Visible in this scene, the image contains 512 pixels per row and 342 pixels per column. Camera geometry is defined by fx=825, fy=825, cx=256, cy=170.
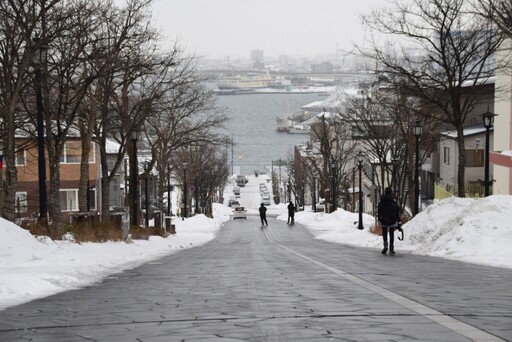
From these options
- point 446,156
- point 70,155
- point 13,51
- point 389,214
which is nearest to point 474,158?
point 446,156

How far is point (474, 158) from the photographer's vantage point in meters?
56.5

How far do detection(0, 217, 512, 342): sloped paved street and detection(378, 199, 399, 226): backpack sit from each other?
17.8 ft

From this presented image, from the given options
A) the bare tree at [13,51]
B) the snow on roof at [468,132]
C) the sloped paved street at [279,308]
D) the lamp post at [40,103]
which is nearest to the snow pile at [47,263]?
the sloped paved street at [279,308]

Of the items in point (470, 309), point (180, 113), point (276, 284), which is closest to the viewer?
point (470, 309)

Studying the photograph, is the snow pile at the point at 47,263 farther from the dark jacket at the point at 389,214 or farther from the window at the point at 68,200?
the window at the point at 68,200

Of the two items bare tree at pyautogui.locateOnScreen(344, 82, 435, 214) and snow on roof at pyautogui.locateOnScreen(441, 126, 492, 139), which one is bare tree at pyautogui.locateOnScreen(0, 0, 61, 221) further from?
snow on roof at pyautogui.locateOnScreen(441, 126, 492, 139)

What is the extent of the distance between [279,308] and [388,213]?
1150 centimetres

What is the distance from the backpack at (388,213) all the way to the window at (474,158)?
3721 cm

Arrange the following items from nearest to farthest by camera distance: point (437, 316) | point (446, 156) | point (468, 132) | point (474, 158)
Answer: point (437, 316) < point (474, 158) < point (468, 132) < point (446, 156)

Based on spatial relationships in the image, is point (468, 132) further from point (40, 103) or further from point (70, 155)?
point (40, 103)

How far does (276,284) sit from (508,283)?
11.4 ft

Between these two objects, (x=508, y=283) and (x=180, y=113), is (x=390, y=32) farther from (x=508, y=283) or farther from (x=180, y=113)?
(x=180, y=113)

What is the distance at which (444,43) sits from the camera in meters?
29.6

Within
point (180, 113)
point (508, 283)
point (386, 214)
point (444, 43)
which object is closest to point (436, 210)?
point (386, 214)
